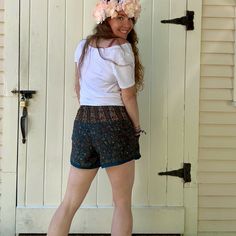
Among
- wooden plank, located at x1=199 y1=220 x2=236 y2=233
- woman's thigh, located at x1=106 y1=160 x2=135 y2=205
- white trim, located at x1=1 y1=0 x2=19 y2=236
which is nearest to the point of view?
woman's thigh, located at x1=106 y1=160 x2=135 y2=205

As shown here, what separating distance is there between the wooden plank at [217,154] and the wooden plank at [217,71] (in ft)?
1.81

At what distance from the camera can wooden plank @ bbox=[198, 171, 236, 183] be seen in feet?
12.5

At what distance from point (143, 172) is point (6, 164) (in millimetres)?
1002

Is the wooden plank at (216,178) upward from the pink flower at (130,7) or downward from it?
downward

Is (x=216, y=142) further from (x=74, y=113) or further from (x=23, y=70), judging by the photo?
(x=23, y=70)

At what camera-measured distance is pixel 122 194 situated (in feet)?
10.2

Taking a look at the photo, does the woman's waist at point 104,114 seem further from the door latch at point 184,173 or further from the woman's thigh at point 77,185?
the door latch at point 184,173

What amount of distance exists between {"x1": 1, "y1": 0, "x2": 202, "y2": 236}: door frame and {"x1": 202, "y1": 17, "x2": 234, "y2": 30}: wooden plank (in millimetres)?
59

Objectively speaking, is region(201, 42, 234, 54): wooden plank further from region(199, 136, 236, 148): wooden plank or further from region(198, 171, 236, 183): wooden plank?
region(198, 171, 236, 183): wooden plank

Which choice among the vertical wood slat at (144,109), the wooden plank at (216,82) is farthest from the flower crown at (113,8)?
the wooden plank at (216,82)

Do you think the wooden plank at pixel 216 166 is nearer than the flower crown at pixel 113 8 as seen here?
No

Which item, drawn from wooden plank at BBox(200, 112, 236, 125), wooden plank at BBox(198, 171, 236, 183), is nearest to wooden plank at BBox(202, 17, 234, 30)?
wooden plank at BBox(200, 112, 236, 125)

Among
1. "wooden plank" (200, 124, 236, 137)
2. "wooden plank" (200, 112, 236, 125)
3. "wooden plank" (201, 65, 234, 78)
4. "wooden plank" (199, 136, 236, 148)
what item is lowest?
"wooden plank" (199, 136, 236, 148)

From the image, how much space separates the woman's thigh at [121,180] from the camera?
3.06 metres
